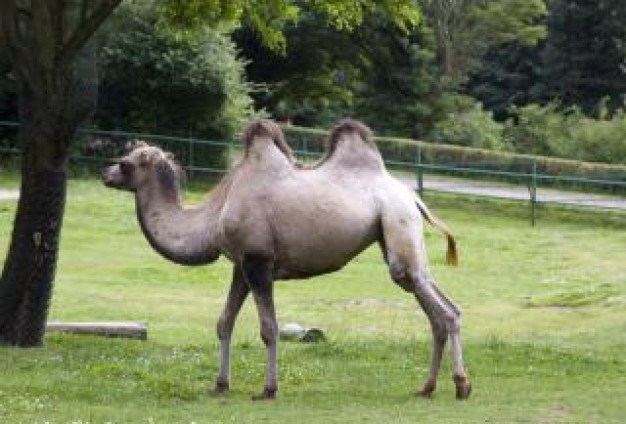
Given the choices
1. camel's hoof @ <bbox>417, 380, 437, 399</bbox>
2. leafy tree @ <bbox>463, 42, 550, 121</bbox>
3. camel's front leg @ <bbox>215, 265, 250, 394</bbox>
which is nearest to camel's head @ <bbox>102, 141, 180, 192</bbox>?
camel's front leg @ <bbox>215, 265, 250, 394</bbox>

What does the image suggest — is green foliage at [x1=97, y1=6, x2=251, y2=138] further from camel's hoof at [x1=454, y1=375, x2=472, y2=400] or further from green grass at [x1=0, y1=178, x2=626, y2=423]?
camel's hoof at [x1=454, y1=375, x2=472, y2=400]

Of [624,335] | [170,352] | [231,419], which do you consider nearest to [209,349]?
[170,352]

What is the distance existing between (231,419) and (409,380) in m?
2.72

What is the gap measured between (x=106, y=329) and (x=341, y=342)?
2.79 m

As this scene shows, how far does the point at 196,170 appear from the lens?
1417 inches

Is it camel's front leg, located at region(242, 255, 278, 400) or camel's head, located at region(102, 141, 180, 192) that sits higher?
camel's head, located at region(102, 141, 180, 192)

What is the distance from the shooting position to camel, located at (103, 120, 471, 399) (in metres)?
10.5

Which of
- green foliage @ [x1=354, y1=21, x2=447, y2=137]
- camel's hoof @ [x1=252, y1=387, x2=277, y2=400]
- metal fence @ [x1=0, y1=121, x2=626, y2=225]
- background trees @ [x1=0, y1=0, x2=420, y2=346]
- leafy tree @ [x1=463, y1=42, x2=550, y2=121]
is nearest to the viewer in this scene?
camel's hoof @ [x1=252, y1=387, x2=277, y2=400]

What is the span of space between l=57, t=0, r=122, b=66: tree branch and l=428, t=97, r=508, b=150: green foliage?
115 feet

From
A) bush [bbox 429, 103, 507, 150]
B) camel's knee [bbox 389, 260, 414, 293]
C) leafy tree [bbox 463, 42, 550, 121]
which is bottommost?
bush [bbox 429, 103, 507, 150]

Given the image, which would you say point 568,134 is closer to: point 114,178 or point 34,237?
point 34,237

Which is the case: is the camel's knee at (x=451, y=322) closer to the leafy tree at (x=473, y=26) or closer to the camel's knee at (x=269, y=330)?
the camel's knee at (x=269, y=330)

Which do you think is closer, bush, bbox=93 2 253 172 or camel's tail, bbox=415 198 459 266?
camel's tail, bbox=415 198 459 266

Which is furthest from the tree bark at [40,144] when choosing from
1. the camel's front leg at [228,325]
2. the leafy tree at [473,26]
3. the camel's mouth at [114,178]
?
the leafy tree at [473,26]
